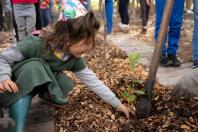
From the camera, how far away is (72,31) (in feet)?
8.38

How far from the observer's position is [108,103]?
3.11m

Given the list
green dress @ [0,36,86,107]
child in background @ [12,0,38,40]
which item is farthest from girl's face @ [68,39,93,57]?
child in background @ [12,0,38,40]

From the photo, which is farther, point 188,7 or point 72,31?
point 188,7

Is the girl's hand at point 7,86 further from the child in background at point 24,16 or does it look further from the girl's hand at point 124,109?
the child in background at point 24,16

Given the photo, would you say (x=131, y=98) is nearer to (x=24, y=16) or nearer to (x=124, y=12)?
(x=24, y=16)

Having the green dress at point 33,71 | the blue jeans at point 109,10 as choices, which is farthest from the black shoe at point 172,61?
the blue jeans at point 109,10

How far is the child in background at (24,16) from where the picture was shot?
16.3 ft

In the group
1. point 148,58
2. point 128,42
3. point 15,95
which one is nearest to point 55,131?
point 15,95

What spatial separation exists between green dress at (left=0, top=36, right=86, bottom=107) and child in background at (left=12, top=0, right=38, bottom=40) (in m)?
2.39

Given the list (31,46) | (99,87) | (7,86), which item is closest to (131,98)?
(99,87)

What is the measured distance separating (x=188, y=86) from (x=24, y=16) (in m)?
2.76

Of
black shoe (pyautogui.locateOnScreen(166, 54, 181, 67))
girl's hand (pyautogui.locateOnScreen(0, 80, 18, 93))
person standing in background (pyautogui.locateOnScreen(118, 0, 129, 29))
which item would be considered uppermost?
person standing in background (pyautogui.locateOnScreen(118, 0, 129, 29))

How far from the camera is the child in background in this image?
4962 millimetres

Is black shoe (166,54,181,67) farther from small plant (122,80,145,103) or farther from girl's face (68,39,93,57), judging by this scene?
girl's face (68,39,93,57)
